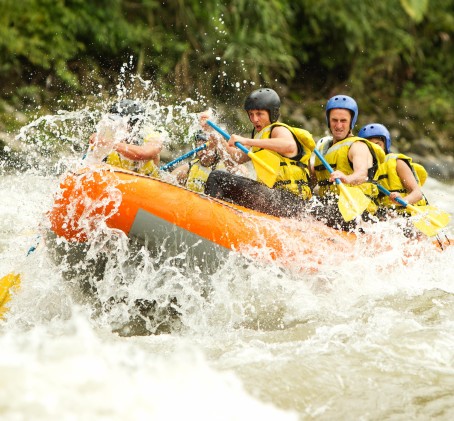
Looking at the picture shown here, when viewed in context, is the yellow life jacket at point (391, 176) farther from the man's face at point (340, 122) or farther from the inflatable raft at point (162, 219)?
the inflatable raft at point (162, 219)

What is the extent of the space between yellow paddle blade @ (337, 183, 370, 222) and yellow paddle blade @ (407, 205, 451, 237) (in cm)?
59

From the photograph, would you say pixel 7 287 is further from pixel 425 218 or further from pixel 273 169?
pixel 425 218

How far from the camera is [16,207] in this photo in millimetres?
8484

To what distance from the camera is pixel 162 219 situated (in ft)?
16.0

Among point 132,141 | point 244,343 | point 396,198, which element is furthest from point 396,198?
point 244,343

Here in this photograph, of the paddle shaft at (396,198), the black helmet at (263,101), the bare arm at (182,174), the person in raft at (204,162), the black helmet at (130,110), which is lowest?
the bare arm at (182,174)

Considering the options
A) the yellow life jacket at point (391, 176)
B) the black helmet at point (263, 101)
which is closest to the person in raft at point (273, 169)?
the black helmet at point (263, 101)

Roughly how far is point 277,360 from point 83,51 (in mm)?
8739

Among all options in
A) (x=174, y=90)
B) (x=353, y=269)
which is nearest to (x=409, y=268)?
(x=353, y=269)

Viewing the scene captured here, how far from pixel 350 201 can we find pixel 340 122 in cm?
78

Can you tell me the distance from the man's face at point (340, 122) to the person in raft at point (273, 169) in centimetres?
33

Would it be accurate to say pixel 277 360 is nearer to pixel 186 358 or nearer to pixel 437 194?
pixel 186 358

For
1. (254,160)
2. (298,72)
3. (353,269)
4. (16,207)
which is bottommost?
(16,207)

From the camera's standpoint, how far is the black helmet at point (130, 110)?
18.9 feet
